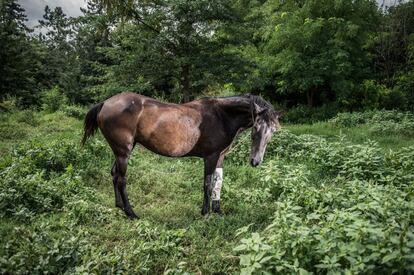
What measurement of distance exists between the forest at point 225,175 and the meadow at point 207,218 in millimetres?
19

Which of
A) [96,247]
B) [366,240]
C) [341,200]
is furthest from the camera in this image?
[341,200]

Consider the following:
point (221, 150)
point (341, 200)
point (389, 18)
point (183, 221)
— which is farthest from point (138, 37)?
point (389, 18)

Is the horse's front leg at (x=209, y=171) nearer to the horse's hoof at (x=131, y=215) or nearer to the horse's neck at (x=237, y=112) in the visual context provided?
the horse's neck at (x=237, y=112)

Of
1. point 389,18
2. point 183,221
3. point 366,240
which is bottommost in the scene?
point 183,221

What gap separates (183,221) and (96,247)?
4.26ft

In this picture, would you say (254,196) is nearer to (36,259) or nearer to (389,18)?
(36,259)

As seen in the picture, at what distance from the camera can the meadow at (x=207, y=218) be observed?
266cm

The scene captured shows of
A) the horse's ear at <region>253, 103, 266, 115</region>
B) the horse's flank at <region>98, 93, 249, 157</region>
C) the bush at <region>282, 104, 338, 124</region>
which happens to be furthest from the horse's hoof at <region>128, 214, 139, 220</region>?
the bush at <region>282, 104, 338, 124</region>

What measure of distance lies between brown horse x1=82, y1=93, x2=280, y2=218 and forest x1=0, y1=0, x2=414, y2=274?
28.6 inches

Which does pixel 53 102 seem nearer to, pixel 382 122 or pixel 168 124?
pixel 168 124

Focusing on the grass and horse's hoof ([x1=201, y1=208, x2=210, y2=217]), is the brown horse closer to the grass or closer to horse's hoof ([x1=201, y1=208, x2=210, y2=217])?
horse's hoof ([x1=201, y1=208, x2=210, y2=217])

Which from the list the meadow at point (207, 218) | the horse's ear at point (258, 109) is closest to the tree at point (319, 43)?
the meadow at point (207, 218)

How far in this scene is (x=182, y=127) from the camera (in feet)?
15.1

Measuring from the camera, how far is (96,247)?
143 inches
